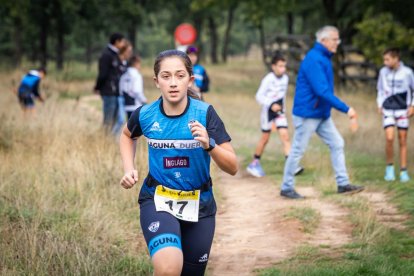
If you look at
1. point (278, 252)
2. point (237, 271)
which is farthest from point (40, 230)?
point (278, 252)

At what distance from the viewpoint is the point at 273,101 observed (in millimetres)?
10125

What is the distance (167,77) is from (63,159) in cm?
507

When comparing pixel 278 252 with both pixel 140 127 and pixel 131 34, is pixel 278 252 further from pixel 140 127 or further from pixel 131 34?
pixel 131 34

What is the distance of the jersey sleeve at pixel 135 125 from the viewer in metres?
4.11

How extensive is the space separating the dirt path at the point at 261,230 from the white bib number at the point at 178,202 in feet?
5.68

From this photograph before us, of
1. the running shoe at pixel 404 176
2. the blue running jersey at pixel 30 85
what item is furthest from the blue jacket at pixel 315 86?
the blue running jersey at pixel 30 85

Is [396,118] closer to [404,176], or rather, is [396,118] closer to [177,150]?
[404,176]

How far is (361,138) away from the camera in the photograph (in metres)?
13.0

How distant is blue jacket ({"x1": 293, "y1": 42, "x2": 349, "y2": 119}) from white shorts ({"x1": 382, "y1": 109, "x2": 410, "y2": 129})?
→ 4.69 feet

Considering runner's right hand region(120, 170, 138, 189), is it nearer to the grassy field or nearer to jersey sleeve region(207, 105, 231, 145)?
jersey sleeve region(207, 105, 231, 145)

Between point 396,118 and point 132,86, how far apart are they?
4.48 meters

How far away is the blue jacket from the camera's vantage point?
25.8ft

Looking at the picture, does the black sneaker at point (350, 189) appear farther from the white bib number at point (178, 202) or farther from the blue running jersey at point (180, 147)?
the white bib number at point (178, 202)

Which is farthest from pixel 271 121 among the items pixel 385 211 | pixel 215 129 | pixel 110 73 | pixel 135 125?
pixel 215 129
